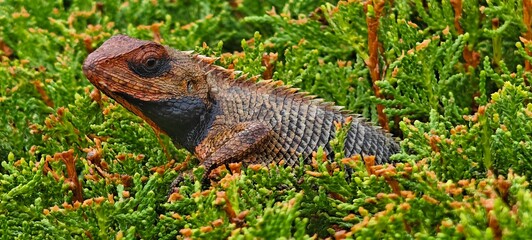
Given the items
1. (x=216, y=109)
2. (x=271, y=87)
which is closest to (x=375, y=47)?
(x=271, y=87)

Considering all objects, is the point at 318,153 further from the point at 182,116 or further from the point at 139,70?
the point at 139,70

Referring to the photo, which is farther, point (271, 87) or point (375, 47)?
point (375, 47)

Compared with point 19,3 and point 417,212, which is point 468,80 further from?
point 19,3

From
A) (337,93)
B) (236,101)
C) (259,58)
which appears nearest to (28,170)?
(236,101)

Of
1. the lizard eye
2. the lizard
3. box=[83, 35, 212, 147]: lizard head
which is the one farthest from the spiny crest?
the lizard eye

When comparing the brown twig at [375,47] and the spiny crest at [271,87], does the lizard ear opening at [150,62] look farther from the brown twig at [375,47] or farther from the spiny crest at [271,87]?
the brown twig at [375,47]

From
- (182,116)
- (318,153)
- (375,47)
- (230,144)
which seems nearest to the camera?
(318,153)

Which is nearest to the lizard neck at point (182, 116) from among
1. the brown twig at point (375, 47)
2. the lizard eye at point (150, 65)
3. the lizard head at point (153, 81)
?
the lizard head at point (153, 81)
